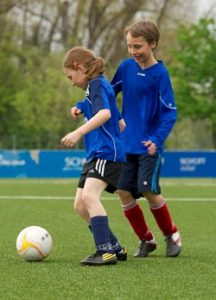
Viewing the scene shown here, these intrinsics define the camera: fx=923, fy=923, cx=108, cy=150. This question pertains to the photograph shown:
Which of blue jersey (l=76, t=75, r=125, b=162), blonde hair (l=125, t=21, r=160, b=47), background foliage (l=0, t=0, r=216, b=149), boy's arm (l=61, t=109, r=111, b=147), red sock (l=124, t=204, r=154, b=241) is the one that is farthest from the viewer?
background foliage (l=0, t=0, r=216, b=149)

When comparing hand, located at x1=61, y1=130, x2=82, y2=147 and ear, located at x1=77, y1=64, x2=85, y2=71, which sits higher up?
ear, located at x1=77, y1=64, x2=85, y2=71

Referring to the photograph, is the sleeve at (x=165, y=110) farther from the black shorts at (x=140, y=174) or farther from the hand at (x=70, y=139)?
the hand at (x=70, y=139)

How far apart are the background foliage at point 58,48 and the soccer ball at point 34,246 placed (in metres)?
37.4

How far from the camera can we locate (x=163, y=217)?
26.2 ft

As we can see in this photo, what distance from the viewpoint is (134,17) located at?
166 ft

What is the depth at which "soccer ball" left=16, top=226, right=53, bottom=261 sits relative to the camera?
729 centimetres

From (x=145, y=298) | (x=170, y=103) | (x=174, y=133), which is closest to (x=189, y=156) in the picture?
(x=174, y=133)

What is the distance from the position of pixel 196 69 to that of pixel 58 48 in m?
11.7

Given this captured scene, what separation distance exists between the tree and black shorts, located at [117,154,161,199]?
3511cm

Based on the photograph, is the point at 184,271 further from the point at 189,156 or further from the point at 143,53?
the point at 189,156

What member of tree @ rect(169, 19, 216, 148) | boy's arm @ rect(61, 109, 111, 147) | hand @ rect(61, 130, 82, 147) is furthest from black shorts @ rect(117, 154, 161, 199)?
tree @ rect(169, 19, 216, 148)

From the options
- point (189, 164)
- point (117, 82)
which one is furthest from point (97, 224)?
point (189, 164)

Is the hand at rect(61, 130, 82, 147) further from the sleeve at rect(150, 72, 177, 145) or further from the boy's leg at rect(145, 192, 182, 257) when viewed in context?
the boy's leg at rect(145, 192, 182, 257)

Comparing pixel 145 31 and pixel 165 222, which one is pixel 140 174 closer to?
pixel 165 222
